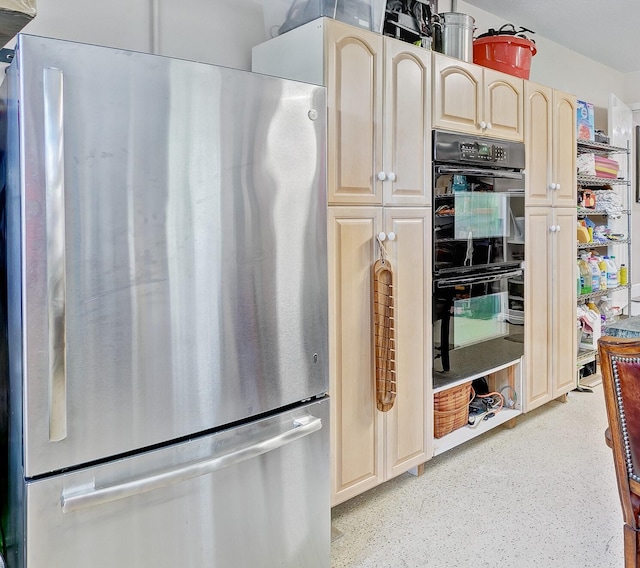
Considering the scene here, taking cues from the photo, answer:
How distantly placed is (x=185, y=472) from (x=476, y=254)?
5.93 feet

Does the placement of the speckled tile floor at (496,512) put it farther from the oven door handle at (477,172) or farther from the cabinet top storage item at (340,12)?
the cabinet top storage item at (340,12)

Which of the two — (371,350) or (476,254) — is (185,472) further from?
(476,254)

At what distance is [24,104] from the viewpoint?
3.67 feet

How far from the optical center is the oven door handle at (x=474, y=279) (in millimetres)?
2456

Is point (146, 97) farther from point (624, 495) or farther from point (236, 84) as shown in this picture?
point (624, 495)

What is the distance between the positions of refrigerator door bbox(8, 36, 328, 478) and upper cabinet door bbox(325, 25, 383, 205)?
366 millimetres

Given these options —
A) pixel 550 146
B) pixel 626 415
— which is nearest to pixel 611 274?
pixel 550 146

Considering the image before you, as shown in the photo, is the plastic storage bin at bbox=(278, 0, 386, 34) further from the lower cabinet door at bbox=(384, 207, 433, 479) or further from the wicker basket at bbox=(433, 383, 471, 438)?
the wicker basket at bbox=(433, 383, 471, 438)

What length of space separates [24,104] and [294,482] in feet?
4.02

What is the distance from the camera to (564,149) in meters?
3.23

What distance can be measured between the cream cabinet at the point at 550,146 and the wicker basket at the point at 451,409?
1.17 metres

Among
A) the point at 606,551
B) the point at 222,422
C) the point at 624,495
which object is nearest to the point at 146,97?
the point at 222,422

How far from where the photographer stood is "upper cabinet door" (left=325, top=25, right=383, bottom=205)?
6.41 feet

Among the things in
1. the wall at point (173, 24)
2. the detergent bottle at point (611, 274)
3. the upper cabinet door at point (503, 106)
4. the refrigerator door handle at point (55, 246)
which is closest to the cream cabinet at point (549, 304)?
the upper cabinet door at point (503, 106)
